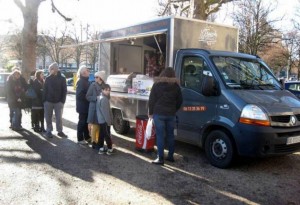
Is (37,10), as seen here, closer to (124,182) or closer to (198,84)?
(198,84)

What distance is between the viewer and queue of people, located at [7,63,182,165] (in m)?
6.38

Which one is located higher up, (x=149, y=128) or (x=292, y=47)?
(x=292, y=47)

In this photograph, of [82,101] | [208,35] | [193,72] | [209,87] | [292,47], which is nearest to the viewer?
[209,87]

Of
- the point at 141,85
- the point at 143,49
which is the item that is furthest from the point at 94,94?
the point at 143,49

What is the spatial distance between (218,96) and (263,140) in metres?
1.10

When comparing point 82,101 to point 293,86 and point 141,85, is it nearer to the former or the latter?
point 141,85

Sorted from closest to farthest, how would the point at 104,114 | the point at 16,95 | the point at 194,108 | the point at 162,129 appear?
the point at 162,129
the point at 194,108
the point at 104,114
the point at 16,95

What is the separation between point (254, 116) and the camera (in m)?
5.72

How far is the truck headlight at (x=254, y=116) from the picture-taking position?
567cm

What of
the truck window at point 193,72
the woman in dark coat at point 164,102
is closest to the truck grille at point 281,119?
the truck window at point 193,72

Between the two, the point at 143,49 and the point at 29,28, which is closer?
the point at 143,49

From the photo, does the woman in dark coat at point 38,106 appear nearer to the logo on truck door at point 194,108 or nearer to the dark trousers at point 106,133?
→ the dark trousers at point 106,133

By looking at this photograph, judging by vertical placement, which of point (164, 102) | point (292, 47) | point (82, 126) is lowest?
point (82, 126)

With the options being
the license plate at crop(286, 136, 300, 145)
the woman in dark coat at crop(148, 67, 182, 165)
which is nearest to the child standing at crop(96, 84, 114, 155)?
the woman in dark coat at crop(148, 67, 182, 165)
